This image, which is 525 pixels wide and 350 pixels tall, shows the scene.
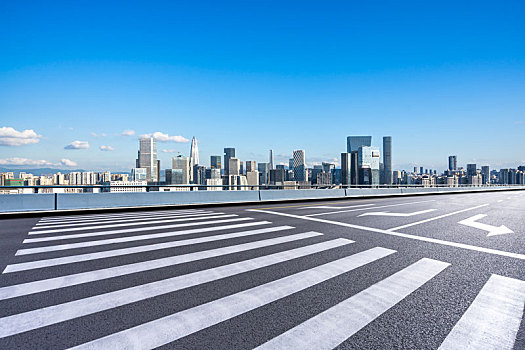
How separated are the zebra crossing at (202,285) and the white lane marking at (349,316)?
0.03 ft

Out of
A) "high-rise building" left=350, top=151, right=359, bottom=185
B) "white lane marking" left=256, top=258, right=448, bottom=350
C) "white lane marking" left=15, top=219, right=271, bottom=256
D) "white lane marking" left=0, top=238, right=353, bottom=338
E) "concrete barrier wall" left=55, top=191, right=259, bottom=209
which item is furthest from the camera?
"high-rise building" left=350, top=151, right=359, bottom=185

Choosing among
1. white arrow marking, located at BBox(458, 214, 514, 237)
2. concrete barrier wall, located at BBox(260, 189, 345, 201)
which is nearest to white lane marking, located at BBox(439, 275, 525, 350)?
white arrow marking, located at BBox(458, 214, 514, 237)

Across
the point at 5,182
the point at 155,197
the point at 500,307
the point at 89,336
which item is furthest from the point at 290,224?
the point at 5,182

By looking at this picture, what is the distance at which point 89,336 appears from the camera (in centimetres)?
290

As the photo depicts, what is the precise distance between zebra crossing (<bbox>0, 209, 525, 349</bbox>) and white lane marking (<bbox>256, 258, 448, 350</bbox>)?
1cm

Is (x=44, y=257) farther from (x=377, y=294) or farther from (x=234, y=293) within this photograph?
(x=377, y=294)

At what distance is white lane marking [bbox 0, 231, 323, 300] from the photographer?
4.08 meters

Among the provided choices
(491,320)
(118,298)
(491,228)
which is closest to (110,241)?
(118,298)

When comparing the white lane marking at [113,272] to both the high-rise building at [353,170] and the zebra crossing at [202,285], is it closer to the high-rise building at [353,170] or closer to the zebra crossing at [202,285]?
the zebra crossing at [202,285]

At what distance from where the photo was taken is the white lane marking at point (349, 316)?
9.18 feet

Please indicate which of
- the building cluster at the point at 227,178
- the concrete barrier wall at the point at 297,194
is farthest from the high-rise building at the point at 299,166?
the concrete barrier wall at the point at 297,194

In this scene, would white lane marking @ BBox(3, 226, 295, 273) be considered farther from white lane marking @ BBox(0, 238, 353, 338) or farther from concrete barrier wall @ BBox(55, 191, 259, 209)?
concrete barrier wall @ BBox(55, 191, 259, 209)

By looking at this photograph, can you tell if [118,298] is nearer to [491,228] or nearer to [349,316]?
[349,316]

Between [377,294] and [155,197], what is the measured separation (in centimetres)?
1400
